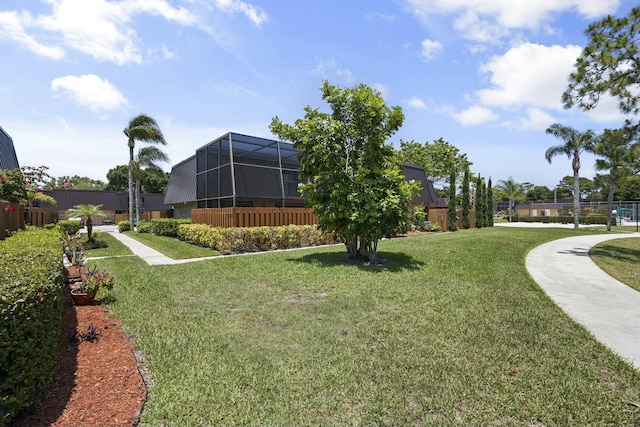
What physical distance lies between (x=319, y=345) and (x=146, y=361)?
1.88 metres

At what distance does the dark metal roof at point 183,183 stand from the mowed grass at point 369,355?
12.6 metres

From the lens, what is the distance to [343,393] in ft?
8.89

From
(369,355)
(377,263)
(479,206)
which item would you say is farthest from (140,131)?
(479,206)

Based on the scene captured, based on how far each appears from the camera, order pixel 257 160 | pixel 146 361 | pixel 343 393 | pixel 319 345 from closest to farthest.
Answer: pixel 343 393 < pixel 146 361 < pixel 319 345 < pixel 257 160

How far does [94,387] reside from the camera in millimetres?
2785

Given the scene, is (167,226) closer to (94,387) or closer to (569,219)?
(94,387)

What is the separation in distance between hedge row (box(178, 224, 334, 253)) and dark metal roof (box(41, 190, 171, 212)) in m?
24.9

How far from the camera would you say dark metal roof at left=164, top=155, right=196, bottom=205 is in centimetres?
1833

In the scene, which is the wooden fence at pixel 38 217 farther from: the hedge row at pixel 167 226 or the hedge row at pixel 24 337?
the hedge row at pixel 24 337

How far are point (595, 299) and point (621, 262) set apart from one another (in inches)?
210

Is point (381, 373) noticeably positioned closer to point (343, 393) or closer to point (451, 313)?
point (343, 393)

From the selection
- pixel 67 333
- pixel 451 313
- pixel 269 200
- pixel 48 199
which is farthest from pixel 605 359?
pixel 48 199

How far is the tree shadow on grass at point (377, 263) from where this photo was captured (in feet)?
25.6

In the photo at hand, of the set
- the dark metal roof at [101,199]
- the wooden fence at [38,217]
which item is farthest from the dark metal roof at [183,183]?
the dark metal roof at [101,199]
